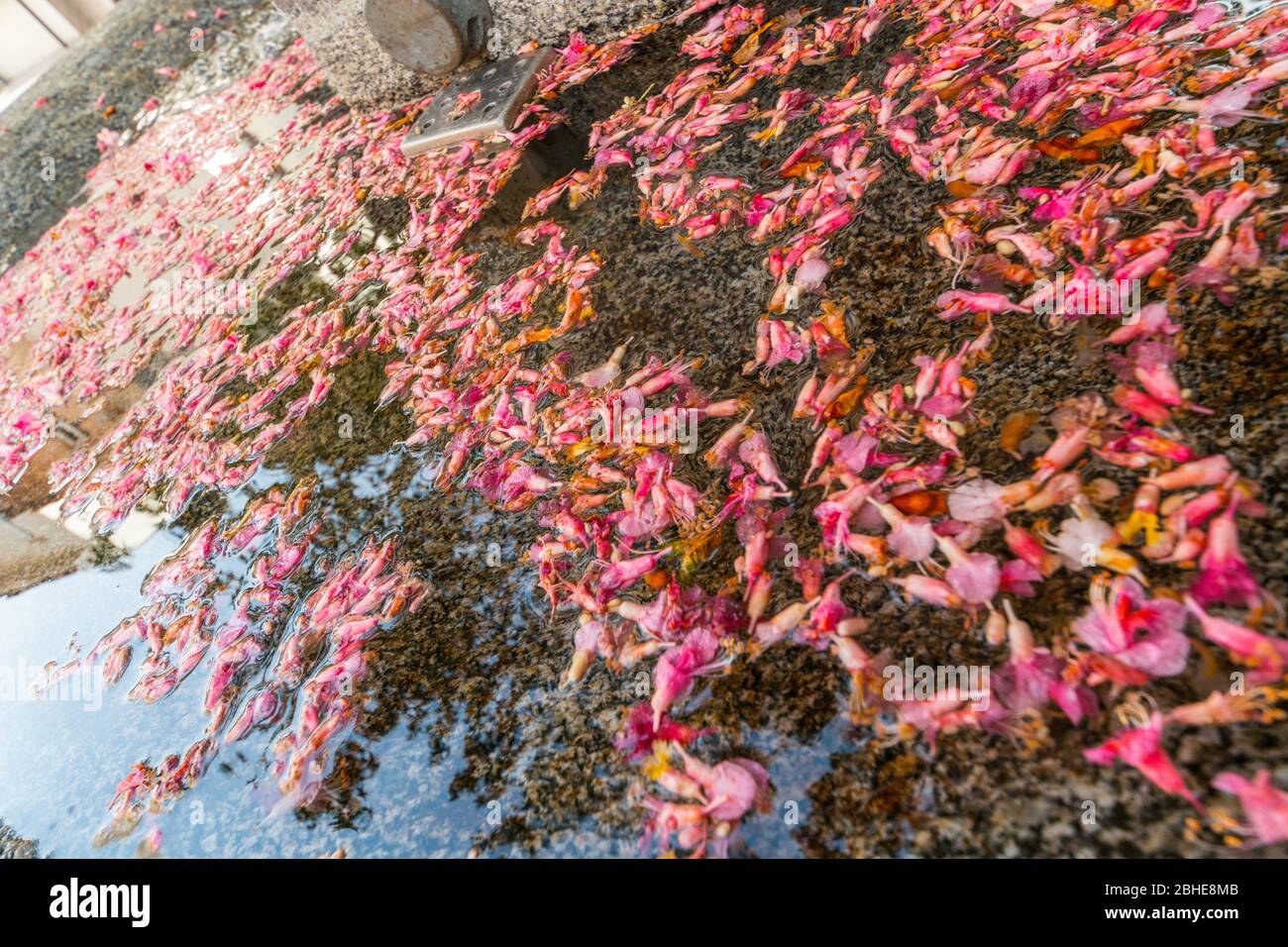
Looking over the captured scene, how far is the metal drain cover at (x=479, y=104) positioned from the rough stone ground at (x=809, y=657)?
1.86 meters

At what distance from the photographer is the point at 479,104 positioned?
4.50 meters

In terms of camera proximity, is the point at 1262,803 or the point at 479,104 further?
the point at 479,104

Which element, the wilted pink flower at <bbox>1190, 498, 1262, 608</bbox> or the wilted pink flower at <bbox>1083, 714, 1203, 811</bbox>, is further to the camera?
the wilted pink flower at <bbox>1190, 498, 1262, 608</bbox>

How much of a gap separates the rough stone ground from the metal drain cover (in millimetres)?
1861

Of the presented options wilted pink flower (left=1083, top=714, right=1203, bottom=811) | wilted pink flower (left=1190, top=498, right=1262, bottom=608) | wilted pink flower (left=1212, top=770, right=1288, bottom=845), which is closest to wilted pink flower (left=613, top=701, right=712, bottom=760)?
wilted pink flower (left=1083, top=714, right=1203, bottom=811)

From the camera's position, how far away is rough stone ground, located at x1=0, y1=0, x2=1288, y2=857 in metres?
1.54

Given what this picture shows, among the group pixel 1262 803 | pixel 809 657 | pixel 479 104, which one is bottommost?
pixel 1262 803

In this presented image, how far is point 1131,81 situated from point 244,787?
13.4 feet

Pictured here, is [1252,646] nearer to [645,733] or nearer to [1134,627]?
[1134,627]

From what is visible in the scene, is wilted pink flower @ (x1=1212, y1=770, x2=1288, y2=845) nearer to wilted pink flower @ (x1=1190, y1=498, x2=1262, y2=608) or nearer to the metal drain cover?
wilted pink flower @ (x1=1190, y1=498, x2=1262, y2=608)

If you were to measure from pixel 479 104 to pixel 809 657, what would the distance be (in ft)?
13.6

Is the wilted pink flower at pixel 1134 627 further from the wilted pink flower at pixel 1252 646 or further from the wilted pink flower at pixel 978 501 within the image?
the wilted pink flower at pixel 978 501

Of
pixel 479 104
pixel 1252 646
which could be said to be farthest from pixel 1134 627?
pixel 479 104
